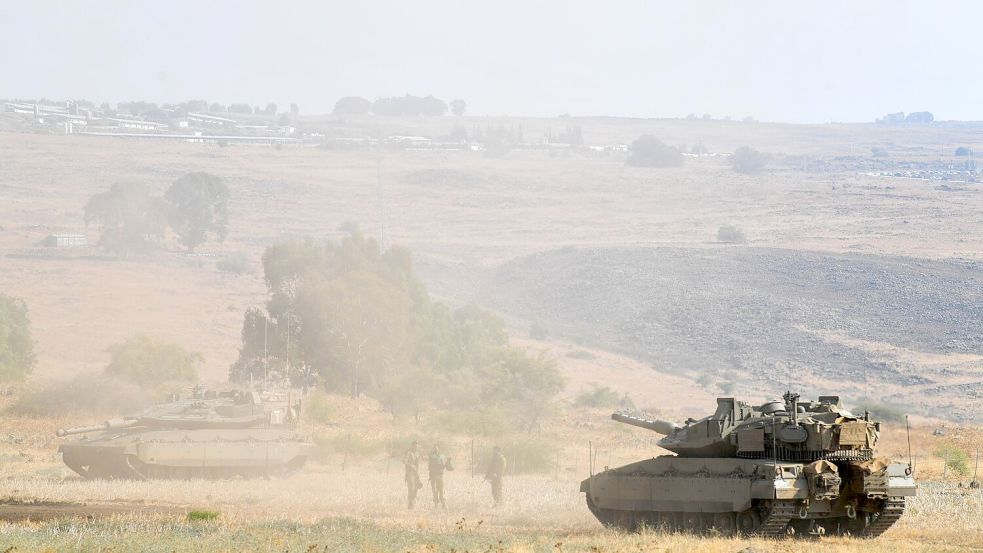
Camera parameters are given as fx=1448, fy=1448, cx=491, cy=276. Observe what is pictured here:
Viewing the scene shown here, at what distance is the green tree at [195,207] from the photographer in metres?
107

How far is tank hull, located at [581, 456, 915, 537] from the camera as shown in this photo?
21766 mm

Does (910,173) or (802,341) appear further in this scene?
(910,173)

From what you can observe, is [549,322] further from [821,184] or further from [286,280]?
[821,184]

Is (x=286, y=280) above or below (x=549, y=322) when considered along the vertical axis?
above

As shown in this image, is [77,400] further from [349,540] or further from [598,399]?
[349,540]

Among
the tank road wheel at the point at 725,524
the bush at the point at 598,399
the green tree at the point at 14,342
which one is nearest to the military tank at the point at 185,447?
the tank road wheel at the point at 725,524

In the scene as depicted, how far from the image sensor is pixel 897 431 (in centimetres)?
5619

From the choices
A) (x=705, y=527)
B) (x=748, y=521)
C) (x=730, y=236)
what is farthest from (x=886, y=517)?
(x=730, y=236)

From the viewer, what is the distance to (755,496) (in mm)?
21734

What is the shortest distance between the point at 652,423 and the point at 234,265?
258 ft

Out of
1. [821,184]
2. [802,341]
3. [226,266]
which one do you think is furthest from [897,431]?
[821,184]

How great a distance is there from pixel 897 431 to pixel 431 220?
79.6 meters

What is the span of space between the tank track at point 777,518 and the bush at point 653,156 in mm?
152550

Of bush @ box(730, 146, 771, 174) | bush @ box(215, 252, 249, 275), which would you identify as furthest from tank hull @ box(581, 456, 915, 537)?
bush @ box(730, 146, 771, 174)
